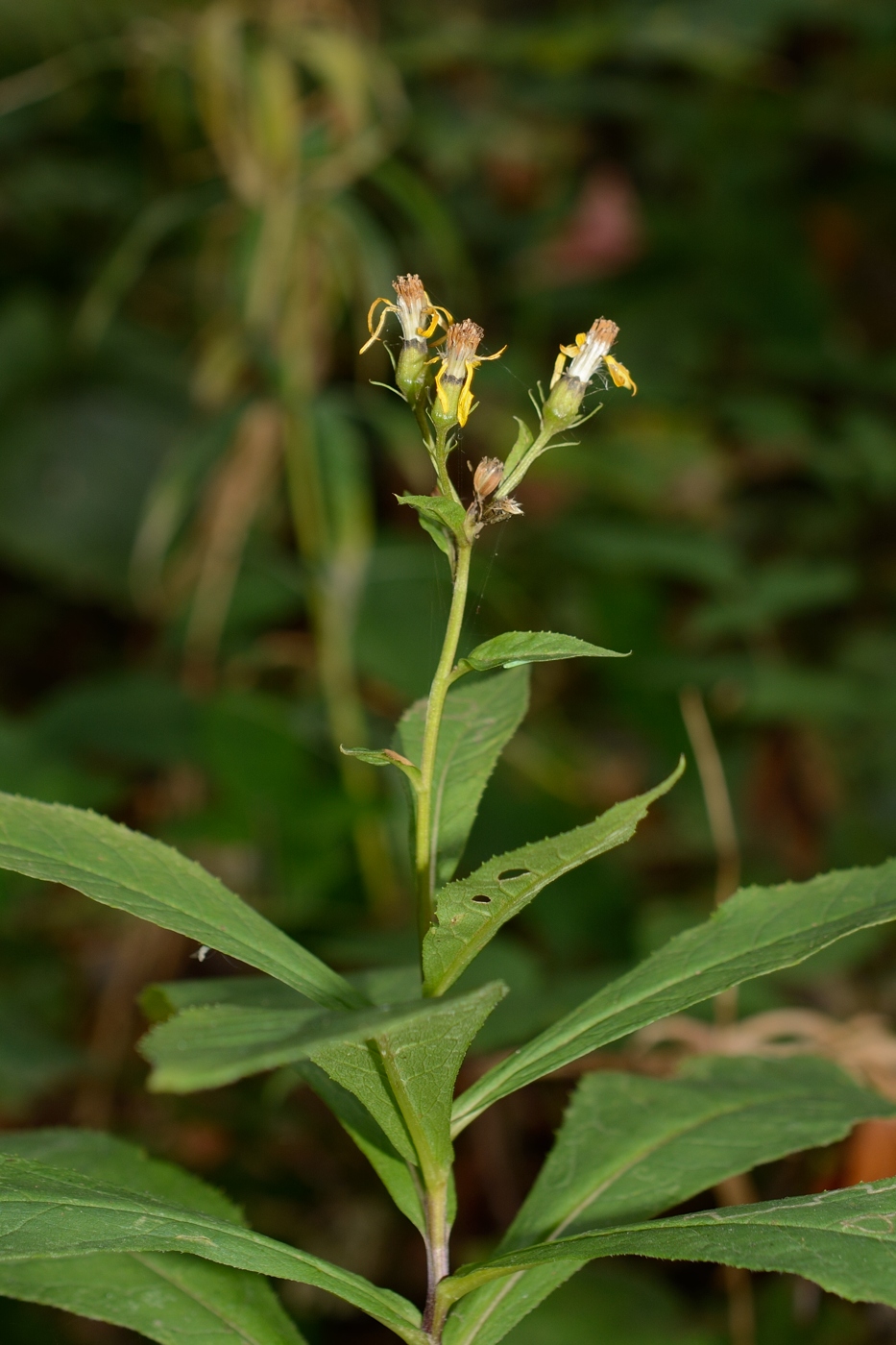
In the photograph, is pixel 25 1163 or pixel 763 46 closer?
pixel 25 1163

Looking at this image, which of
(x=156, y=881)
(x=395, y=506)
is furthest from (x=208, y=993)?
(x=395, y=506)

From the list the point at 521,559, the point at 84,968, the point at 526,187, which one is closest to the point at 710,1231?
the point at 84,968

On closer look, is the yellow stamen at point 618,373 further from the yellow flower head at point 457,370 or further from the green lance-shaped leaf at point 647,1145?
the green lance-shaped leaf at point 647,1145

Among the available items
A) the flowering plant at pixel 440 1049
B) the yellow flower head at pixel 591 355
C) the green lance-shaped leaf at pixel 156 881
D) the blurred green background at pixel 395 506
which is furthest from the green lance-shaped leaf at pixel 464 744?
the blurred green background at pixel 395 506

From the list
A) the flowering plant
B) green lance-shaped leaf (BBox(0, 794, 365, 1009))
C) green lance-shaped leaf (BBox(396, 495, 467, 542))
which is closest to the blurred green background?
the flowering plant

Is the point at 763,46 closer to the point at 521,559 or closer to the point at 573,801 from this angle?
the point at 521,559
